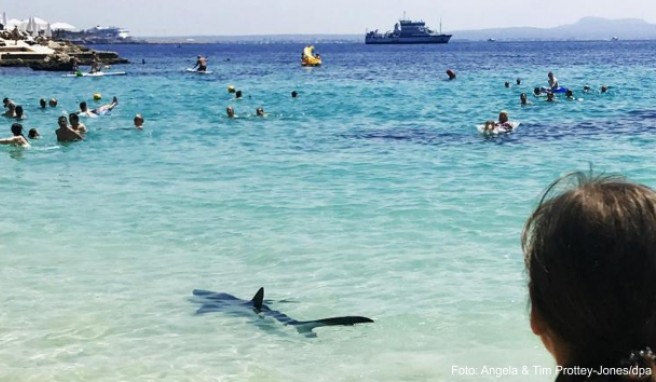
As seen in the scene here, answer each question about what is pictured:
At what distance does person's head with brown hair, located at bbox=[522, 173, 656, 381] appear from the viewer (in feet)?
4.64

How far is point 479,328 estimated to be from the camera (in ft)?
21.1

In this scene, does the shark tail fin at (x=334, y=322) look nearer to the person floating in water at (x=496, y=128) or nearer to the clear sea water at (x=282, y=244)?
the clear sea water at (x=282, y=244)

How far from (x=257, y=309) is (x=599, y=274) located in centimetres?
563

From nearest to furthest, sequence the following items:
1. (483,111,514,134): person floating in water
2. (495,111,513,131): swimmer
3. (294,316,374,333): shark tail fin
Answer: (294,316,374,333): shark tail fin
(483,111,514,134): person floating in water
(495,111,513,131): swimmer

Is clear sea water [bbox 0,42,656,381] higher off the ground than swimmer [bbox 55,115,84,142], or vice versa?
swimmer [bbox 55,115,84,142]

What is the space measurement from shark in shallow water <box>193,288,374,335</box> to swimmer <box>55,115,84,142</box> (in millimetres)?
11847

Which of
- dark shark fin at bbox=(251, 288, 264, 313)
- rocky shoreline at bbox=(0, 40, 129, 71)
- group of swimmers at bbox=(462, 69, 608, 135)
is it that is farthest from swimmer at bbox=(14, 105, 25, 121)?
rocky shoreline at bbox=(0, 40, 129, 71)

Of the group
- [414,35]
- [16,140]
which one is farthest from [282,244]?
[414,35]

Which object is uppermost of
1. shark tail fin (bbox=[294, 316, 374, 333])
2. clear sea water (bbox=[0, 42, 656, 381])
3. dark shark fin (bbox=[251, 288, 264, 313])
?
dark shark fin (bbox=[251, 288, 264, 313])

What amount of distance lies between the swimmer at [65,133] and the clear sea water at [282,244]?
1.29 feet

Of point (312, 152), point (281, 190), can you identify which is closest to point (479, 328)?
point (281, 190)

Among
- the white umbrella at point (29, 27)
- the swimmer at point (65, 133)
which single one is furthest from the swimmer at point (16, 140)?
the white umbrella at point (29, 27)

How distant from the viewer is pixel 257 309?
6.89 metres

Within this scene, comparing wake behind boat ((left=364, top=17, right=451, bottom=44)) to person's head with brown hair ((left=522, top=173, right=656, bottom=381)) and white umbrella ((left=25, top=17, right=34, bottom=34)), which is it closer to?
white umbrella ((left=25, top=17, right=34, bottom=34))
